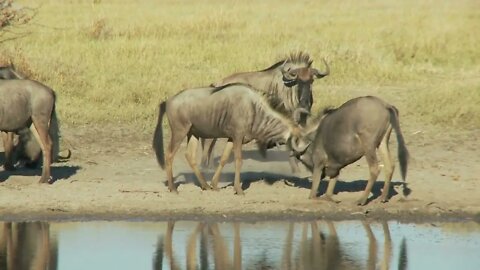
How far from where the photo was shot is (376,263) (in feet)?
31.3

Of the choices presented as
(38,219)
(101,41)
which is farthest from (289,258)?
(101,41)

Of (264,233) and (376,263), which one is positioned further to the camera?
(264,233)

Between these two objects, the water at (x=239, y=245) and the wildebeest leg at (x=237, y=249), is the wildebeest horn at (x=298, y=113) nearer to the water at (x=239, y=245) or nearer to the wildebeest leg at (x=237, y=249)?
the water at (x=239, y=245)

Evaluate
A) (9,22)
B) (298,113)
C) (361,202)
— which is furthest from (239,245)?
(9,22)

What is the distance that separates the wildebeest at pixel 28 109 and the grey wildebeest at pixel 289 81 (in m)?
2.21

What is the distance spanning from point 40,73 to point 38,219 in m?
7.35

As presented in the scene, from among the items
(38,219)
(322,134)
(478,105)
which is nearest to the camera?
(38,219)

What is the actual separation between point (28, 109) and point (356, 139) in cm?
344

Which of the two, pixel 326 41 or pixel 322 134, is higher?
pixel 322 134

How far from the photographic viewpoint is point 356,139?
1227 centimetres

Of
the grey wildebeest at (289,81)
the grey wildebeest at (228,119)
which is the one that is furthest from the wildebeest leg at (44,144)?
the grey wildebeest at (289,81)

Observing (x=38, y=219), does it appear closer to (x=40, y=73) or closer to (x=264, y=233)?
(x=264, y=233)

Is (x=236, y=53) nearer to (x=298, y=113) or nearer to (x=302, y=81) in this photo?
(x=302, y=81)

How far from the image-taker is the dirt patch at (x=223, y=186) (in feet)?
39.2
